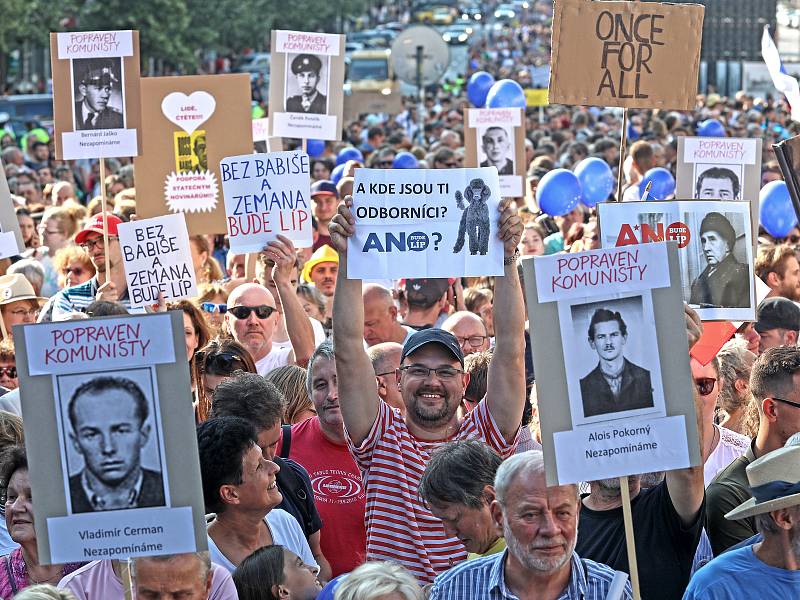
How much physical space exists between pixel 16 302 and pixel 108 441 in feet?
14.1

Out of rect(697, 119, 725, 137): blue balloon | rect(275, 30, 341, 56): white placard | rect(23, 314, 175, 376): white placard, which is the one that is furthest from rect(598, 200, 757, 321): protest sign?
rect(697, 119, 725, 137): blue balloon

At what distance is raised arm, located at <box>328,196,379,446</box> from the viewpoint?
512cm

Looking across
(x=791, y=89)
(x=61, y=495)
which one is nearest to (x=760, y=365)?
(x=791, y=89)

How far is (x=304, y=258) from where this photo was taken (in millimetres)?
10773

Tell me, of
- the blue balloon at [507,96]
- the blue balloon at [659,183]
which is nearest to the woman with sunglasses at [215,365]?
the blue balloon at [659,183]

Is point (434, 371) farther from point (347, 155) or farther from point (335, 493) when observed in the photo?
point (347, 155)

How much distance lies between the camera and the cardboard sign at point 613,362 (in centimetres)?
412

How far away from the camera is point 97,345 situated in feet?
13.0

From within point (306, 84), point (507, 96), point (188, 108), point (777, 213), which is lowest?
point (777, 213)

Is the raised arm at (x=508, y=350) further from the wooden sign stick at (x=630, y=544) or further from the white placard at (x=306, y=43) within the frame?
the white placard at (x=306, y=43)

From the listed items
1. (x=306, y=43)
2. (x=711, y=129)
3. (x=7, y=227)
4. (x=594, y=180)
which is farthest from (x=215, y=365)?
(x=711, y=129)

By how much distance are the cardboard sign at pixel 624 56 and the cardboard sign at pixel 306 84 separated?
3.94 meters

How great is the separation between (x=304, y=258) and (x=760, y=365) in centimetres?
577

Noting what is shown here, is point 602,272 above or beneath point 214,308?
beneath
